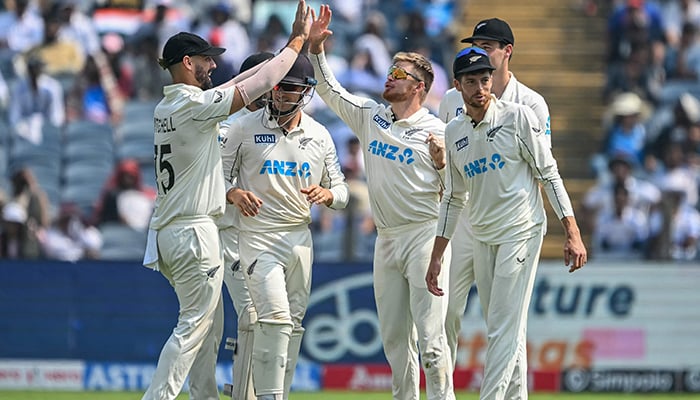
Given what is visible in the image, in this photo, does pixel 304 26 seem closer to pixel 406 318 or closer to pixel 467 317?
pixel 406 318

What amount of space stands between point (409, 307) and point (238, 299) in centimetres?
139

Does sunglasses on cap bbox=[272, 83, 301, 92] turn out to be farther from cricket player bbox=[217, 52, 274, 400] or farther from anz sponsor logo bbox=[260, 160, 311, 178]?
anz sponsor logo bbox=[260, 160, 311, 178]

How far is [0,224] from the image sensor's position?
51.8 ft

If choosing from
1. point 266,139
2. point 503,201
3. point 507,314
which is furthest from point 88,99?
point 507,314

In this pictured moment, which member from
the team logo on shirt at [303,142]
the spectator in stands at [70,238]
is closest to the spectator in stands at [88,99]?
the spectator in stands at [70,238]

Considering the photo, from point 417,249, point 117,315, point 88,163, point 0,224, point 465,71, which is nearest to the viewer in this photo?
point 465,71

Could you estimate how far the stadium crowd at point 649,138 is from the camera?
16.5 metres

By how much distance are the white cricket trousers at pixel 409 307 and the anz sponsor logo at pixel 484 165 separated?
794 mm

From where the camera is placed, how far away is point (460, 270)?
955 cm

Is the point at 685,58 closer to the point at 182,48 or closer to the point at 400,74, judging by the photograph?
the point at 400,74

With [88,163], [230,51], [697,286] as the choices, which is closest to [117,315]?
[88,163]

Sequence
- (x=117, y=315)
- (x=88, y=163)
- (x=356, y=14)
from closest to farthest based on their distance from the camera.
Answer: (x=117, y=315) → (x=88, y=163) → (x=356, y=14)

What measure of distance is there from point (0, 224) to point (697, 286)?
27.7 ft

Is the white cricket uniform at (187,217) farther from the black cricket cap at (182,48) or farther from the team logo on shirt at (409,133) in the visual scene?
the team logo on shirt at (409,133)
